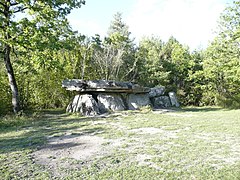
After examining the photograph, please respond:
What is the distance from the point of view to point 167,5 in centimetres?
1065

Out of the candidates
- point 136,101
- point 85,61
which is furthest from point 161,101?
point 85,61

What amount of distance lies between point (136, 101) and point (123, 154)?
7929mm

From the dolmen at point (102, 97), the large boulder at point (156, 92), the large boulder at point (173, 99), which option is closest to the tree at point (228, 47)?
the large boulder at point (173, 99)

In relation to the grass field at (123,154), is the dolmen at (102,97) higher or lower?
higher

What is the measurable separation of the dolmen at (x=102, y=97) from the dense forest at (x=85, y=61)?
1.41 meters

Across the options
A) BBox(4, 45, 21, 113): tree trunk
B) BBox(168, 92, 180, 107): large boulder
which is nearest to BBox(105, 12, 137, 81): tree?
BBox(168, 92, 180, 107): large boulder

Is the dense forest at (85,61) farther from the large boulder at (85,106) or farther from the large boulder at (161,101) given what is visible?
the large boulder at (161,101)

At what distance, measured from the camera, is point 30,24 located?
8.30 meters

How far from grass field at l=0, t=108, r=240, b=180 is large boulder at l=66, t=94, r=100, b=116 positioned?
3424 mm

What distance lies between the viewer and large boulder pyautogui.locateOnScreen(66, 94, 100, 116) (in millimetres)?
9508

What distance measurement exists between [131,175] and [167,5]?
31.3 feet

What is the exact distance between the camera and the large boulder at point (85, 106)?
31.2 ft

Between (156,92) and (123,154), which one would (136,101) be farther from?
(123,154)

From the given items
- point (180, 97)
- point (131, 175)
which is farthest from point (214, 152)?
point (180, 97)
